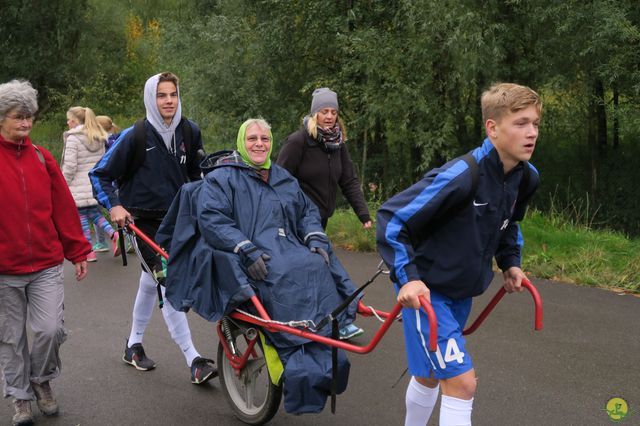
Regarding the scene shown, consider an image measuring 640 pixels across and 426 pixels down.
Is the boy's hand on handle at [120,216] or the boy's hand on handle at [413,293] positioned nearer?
the boy's hand on handle at [413,293]

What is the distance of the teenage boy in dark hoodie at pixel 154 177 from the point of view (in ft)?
17.5

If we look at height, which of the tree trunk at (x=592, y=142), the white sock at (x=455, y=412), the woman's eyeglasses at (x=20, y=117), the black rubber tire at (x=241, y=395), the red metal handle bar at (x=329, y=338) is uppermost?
the woman's eyeglasses at (x=20, y=117)

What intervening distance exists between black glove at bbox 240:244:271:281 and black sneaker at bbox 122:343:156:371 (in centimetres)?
190

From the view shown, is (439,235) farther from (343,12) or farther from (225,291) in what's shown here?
(343,12)

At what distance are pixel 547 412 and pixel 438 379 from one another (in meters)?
1.63

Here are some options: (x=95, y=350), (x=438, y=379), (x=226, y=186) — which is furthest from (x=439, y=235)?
(x=95, y=350)

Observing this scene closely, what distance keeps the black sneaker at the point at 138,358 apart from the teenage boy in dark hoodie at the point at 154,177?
1 cm

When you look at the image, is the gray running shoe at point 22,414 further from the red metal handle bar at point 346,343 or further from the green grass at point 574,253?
the green grass at point 574,253

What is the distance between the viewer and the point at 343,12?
50.8 ft

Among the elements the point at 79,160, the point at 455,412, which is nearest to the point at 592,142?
the point at 79,160

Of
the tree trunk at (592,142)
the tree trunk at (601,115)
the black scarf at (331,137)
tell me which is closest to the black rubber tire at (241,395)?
the black scarf at (331,137)

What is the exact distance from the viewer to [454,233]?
11.2 feet

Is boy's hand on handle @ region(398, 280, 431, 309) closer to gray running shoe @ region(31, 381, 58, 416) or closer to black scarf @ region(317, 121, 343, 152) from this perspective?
gray running shoe @ region(31, 381, 58, 416)

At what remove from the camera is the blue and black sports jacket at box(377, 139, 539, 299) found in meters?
3.30
